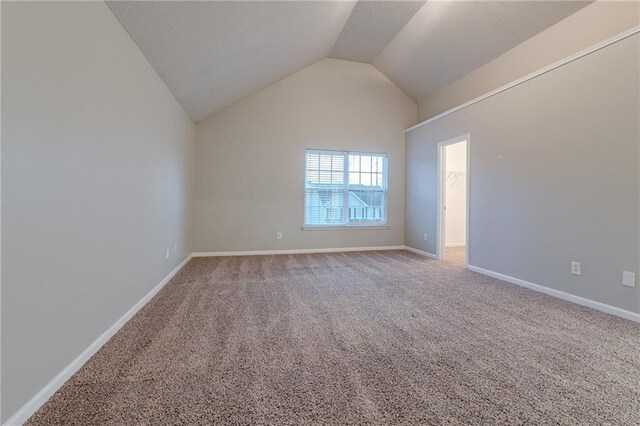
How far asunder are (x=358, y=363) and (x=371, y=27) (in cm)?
454

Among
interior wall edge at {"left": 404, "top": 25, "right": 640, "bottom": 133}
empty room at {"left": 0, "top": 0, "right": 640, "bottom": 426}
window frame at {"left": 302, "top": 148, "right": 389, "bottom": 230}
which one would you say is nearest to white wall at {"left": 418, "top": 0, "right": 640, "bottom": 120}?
empty room at {"left": 0, "top": 0, "right": 640, "bottom": 426}

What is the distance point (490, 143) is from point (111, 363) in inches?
174

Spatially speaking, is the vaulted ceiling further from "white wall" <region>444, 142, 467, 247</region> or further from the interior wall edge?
"white wall" <region>444, 142, 467, 247</region>

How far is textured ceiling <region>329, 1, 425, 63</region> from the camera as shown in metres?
3.60

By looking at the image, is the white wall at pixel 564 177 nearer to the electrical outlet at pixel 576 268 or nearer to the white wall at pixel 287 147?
the electrical outlet at pixel 576 268

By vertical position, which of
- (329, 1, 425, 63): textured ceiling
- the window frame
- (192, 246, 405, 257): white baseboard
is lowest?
(192, 246, 405, 257): white baseboard

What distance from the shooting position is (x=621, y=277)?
2314 mm

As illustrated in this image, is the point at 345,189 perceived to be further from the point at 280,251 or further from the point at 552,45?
the point at 552,45

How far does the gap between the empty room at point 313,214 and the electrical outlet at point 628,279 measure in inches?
1.8

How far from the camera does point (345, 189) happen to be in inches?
207

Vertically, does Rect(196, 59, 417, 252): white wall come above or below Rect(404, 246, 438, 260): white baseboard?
above

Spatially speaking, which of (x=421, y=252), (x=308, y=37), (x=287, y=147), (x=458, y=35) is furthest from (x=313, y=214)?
(x=458, y=35)

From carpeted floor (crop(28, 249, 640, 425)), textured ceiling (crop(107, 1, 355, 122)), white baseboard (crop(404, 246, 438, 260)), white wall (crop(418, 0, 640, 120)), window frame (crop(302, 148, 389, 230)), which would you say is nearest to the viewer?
carpeted floor (crop(28, 249, 640, 425))

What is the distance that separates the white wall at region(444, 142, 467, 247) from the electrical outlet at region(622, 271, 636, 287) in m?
3.74
